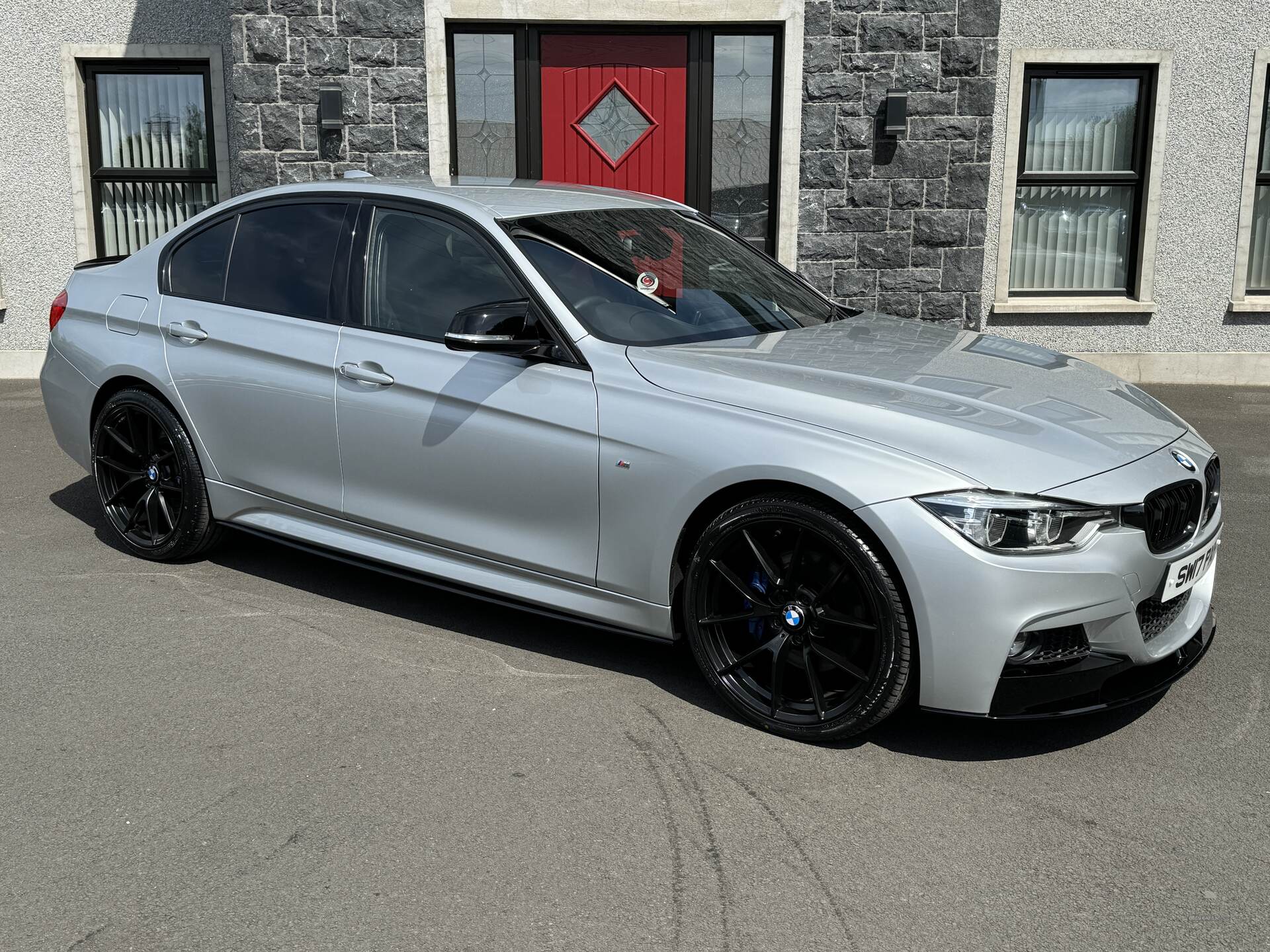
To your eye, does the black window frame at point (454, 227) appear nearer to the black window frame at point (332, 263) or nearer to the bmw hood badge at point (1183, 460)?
the black window frame at point (332, 263)

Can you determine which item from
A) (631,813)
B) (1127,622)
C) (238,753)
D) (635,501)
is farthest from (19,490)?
(1127,622)

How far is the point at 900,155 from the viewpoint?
32.4ft

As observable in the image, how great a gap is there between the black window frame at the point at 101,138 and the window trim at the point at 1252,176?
28.8 ft

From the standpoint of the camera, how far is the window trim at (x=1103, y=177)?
415 inches

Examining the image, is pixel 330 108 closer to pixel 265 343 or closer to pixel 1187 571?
pixel 265 343

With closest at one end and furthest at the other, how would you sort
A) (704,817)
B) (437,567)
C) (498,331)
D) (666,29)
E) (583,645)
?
(704,817) → (498,331) → (437,567) → (583,645) → (666,29)

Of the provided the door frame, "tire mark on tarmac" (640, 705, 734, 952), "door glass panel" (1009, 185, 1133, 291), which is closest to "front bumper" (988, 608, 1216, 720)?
"tire mark on tarmac" (640, 705, 734, 952)

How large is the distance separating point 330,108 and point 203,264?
4644mm

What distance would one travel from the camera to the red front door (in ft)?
33.0

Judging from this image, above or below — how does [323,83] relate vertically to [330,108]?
above

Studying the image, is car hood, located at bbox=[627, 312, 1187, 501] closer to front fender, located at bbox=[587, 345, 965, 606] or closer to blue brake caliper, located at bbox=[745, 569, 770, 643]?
front fender, located at bbox=[587, 345, 965, 606]

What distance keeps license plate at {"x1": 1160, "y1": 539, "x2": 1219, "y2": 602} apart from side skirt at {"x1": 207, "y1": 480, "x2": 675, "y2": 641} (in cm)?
155

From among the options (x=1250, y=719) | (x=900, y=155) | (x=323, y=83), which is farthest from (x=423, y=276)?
(x=900, y=155)

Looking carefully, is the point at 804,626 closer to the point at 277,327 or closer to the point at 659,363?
the point at 659,363
